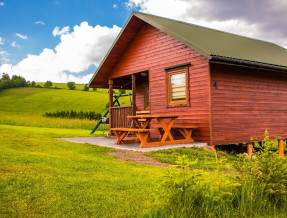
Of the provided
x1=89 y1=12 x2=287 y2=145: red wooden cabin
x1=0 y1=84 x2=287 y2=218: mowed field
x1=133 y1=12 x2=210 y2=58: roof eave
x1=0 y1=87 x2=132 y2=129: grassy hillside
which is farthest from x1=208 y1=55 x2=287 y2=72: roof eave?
x1=0 y1=87 x2=132 y2=129: grassy hillside

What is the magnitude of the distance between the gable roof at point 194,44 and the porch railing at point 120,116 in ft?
7.54

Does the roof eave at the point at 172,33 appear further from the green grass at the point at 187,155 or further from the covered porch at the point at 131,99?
the green grass at the point at 187,155

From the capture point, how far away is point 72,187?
15.1 feet

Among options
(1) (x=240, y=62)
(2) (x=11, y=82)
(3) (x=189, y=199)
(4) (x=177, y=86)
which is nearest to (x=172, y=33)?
(4) (x=177, y=86)

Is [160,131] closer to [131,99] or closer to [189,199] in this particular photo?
[131,99]

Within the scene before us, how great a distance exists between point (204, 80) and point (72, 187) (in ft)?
23.0

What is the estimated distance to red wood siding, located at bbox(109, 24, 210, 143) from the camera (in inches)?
416

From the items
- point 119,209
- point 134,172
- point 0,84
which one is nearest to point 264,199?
point 119,209

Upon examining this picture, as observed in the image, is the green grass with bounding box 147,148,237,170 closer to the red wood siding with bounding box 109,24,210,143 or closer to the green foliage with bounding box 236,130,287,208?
the red wood siding with bounding box 109,24,210,143

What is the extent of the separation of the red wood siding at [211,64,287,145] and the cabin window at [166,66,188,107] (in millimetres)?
1230

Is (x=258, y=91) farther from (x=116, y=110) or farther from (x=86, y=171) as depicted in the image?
(x=86, y=171)

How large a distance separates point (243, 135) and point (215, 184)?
819cm

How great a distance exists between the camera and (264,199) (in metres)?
4.00

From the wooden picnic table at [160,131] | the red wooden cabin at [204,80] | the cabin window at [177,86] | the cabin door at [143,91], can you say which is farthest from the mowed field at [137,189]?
the cabin door at [143,91]
